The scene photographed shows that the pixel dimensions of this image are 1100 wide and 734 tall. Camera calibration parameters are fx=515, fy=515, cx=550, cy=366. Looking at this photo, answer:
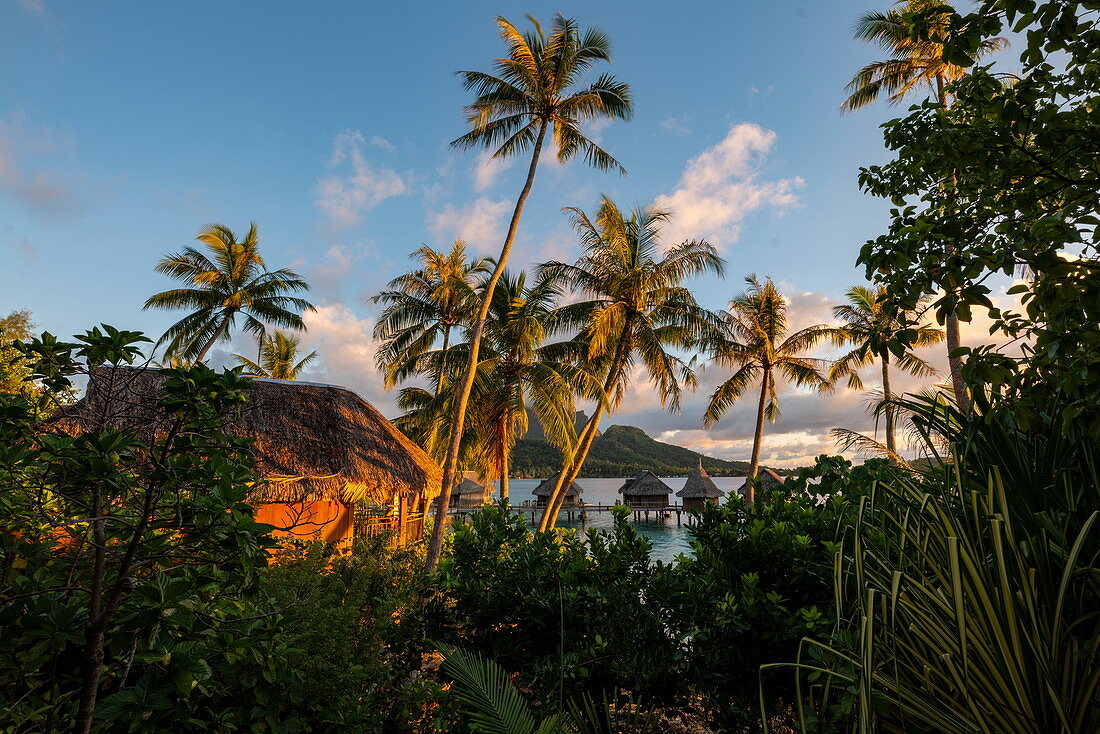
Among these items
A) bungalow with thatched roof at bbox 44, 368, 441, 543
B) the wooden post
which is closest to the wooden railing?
the wooden post

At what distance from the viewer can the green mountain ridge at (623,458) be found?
263 feet

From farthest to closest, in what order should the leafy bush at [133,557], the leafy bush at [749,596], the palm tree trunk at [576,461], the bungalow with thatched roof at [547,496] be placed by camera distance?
the bungalow with thatched roof at [547,496]
the palm tree trunk at [576,461]
the leafy bush at [749,596]
the leafy bush at [133,557]

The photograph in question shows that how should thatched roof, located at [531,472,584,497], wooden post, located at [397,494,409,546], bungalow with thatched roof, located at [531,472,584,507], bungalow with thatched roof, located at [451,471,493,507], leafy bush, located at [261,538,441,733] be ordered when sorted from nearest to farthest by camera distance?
leafy bush, located at [261,538,441,733], wooden post, located at [397,494,409,546], thatched roof, located at [531,472,584,497], bungalow with thatched roof, located at [451,471,493,507], bungalow with thatched roof, located at [531,472,584,507]

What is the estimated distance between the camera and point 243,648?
1763 mm

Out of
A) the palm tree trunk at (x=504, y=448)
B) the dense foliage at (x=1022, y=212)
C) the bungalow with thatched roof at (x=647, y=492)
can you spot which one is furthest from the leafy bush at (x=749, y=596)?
the bungalow with thatched roof at (x=647, y=492)

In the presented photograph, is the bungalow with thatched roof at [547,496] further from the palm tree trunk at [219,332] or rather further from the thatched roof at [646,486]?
the palm tree trunk at [219,332]

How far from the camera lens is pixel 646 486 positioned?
35.8m

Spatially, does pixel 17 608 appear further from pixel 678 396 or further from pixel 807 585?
pixel 678 396

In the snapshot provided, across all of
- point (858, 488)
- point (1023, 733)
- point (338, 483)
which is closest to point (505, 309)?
point (338, 483)

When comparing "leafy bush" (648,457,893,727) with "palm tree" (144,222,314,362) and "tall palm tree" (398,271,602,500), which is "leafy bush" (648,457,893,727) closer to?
"tall palm tree" (398,271,602,500)

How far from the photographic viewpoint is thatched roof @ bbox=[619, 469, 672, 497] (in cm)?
3544

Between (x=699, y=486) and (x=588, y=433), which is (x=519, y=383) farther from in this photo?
(x=699, y=486)

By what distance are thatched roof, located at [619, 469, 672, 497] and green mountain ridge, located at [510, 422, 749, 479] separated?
38.3 meters

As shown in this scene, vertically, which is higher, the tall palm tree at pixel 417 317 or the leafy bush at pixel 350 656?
the tall palm tree at pixel 417 317
